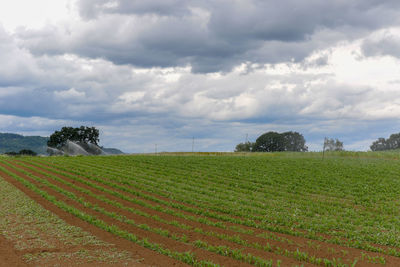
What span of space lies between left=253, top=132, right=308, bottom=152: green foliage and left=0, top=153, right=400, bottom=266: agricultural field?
69235 mm

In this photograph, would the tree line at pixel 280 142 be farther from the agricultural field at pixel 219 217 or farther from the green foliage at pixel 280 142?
the agricultural field at pixel 219 217

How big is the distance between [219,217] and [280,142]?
8866 centimetres

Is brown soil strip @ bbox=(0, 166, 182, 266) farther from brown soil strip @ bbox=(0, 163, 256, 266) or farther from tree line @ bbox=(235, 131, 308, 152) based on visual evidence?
tree line @ bbox=(235, 131, 308, 152)

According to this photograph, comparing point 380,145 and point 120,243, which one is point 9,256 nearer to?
point 120,243

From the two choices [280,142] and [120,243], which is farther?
[280,142]

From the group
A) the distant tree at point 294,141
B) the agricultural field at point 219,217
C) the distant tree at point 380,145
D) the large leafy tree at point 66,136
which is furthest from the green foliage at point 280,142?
the agricultural field at point 219,217

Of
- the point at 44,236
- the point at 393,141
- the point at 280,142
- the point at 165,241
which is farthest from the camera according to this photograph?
the point at 393,141

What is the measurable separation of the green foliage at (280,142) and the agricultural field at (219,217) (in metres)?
69.2

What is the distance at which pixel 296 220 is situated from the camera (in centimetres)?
1858

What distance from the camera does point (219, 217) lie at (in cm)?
1873

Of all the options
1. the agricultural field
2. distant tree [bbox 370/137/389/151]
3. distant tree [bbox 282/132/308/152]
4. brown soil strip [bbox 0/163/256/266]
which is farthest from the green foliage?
brown soil strip [bbox 0/163/256/266]

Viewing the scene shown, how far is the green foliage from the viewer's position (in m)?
104

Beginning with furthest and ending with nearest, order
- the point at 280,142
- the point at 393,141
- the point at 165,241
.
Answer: the point at 393,141
the point at 280,142
the point at 165,241

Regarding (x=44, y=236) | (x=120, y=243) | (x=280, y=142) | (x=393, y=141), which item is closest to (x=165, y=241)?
(x=120, y=243)
